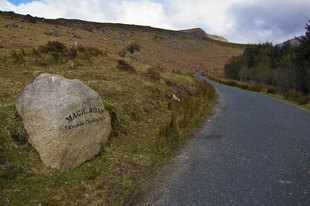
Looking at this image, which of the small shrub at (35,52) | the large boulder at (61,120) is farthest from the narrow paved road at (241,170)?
the small shrub at (35,52)

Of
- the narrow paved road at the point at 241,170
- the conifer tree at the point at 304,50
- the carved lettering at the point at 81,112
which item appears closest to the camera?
the narrow paved road at the point at 241,170

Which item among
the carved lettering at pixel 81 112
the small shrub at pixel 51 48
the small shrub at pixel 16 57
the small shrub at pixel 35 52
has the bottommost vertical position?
the carved lettering at pixel 81 112

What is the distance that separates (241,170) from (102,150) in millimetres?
2931

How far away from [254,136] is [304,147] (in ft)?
3.89

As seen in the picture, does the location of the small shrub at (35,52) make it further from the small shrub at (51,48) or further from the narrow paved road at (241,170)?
the narrow paved road at (241,170)

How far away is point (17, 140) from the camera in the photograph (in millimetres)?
3238

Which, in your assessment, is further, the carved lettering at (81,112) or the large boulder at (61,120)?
the carved lettering at (81,112)

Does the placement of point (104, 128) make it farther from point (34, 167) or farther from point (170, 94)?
point (170, 94)

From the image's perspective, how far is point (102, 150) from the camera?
156 inches

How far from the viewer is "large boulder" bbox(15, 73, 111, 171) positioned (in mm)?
3076

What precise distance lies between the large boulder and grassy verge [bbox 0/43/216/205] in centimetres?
20

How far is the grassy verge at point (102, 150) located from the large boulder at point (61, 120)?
0.66 feet

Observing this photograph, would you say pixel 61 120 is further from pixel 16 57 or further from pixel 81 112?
pixel 16 57

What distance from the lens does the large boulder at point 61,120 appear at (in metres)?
3.08
